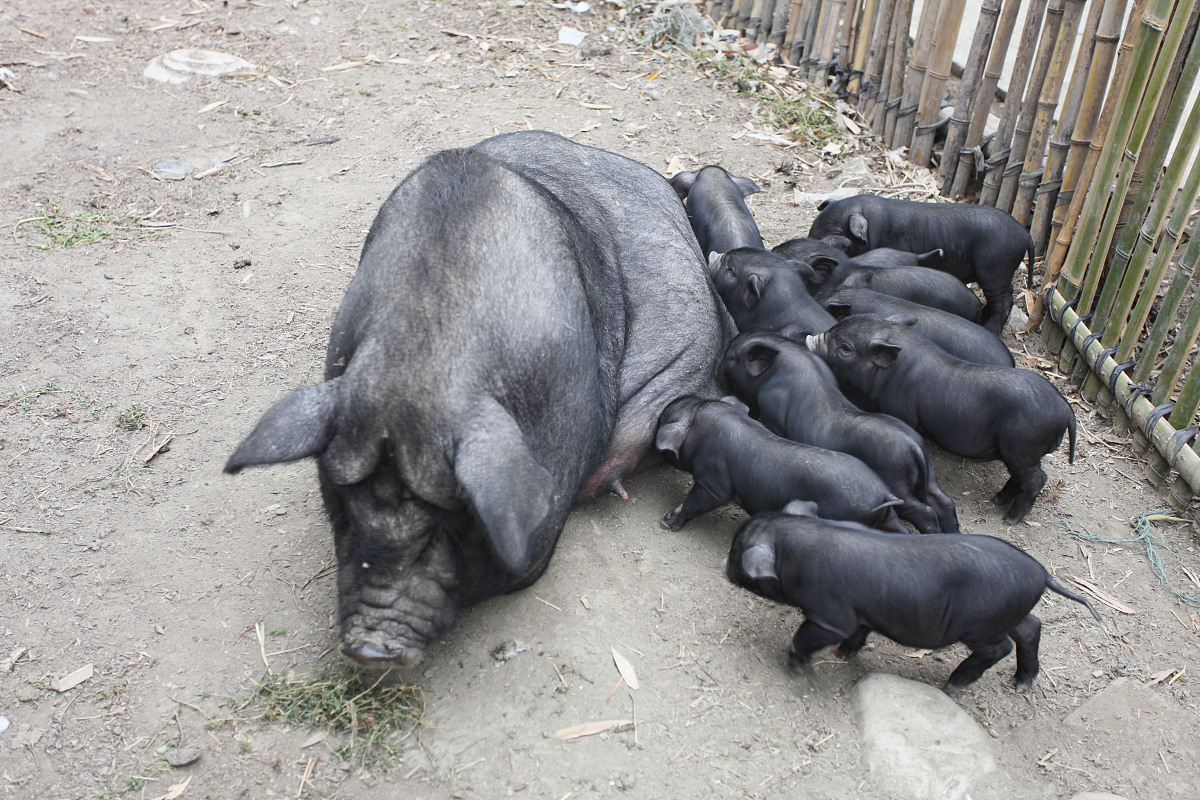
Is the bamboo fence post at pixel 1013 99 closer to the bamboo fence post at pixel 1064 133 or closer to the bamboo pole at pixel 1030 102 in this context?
the bamboo pole at pixel 1030 102

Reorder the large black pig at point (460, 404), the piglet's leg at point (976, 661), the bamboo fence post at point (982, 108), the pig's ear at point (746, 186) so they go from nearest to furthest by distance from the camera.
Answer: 1. the large black pig at point (460, 404)
2. the piglet's leg at point (976, 661)
3. the bamboo fence post at point (982, 108)
4. the pig's ear at point (746, 186)

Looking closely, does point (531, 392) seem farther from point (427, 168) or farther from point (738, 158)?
point (738, 158)

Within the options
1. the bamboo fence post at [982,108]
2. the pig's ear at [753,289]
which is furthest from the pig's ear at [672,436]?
the bamboo fence post at [982,108]

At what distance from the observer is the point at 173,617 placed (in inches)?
144

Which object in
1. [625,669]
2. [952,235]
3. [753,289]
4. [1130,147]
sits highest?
[1130,147]

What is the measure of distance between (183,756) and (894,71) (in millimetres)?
6230

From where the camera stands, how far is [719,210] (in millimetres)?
5730

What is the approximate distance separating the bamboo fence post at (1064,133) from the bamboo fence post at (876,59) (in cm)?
176

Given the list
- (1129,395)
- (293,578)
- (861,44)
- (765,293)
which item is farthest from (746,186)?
(293,578)

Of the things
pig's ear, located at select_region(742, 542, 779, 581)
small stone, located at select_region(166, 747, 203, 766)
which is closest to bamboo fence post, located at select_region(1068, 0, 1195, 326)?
pig's ear, located at select_region(742, 542, 779, 581)

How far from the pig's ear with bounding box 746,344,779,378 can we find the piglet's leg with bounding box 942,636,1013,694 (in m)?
1.60

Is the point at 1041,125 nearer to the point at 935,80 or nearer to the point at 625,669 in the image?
the point at 935,80

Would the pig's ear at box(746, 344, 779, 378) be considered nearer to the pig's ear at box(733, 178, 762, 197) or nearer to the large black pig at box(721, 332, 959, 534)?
the large black pig at box(721, 332, 959, 534)

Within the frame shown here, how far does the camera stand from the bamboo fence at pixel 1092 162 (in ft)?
15.0
